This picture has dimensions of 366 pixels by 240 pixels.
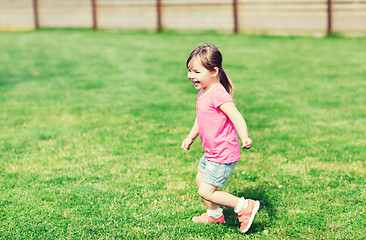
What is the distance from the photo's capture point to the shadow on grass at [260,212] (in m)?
4.18

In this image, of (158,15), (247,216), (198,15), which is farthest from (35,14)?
(247,216)

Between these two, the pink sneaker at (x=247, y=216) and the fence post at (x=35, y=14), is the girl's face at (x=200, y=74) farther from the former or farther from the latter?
the fence post at (x=35, y=14)

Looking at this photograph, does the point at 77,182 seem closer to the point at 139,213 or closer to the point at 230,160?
the point at 139,213

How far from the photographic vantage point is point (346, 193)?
4.77m

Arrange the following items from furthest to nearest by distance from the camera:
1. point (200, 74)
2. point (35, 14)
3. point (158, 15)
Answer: point (35, 14) < point (158, 15) < point (200, 74)

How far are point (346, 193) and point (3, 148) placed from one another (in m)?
4.40

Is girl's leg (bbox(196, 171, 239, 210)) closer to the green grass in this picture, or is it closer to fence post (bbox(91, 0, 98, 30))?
the green grass

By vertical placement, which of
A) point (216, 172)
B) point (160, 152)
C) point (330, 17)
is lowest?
point (160, 152)

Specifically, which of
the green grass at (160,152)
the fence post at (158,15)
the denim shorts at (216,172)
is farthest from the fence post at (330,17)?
the denim shorts at (216,172)

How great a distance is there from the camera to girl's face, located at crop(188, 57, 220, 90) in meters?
3.80

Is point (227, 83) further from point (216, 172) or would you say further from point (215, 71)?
point (216, 172)

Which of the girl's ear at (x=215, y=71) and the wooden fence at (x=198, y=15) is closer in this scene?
the girl's ear at (x=215, y=71)

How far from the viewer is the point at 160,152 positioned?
608cm

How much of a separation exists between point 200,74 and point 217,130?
0.48 metres
